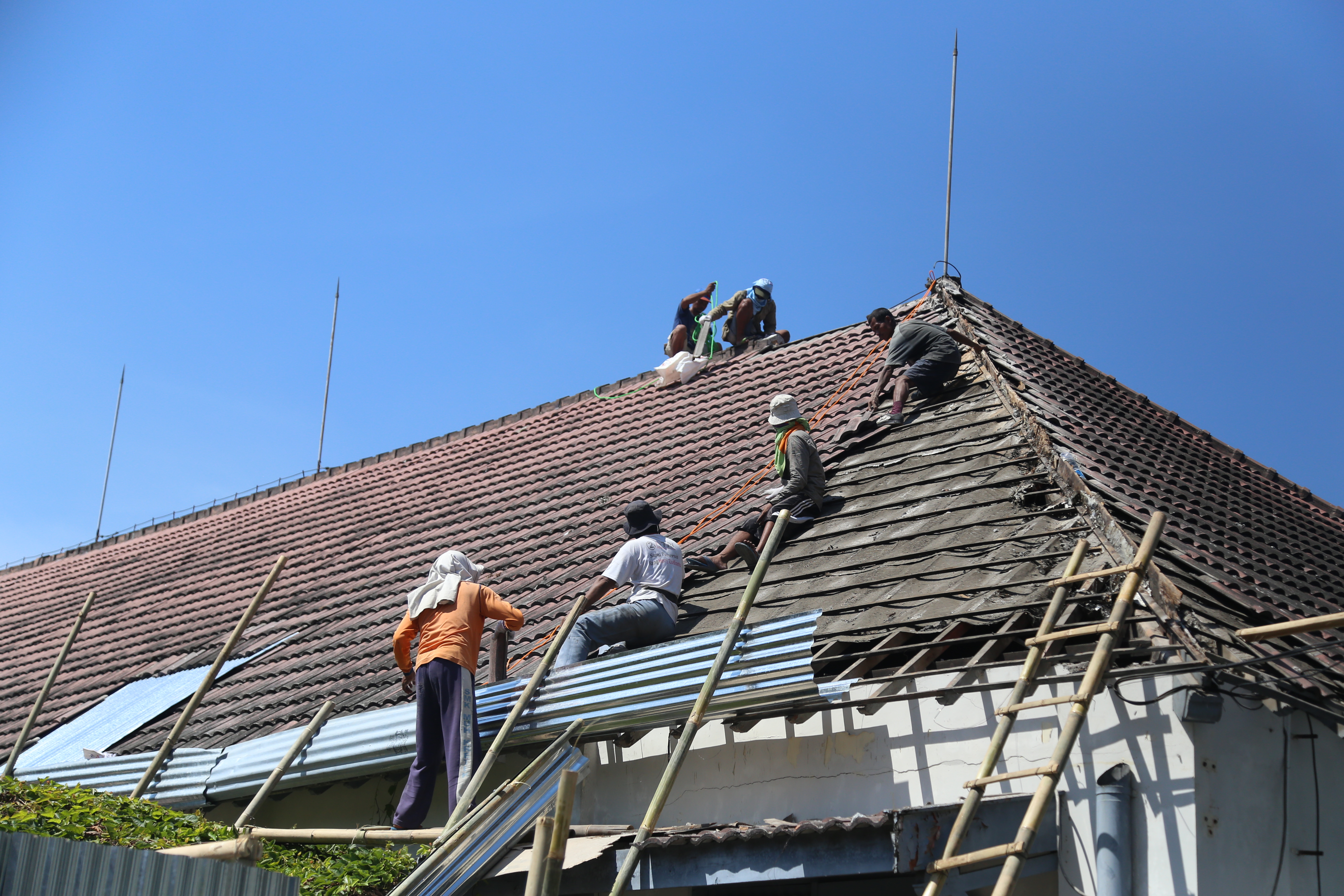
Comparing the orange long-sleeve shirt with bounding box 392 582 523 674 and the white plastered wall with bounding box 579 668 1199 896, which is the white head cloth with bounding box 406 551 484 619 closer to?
the orange long-sleeve shirt with bounding box 392 582 523 674

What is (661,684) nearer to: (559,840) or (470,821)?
(470,821)

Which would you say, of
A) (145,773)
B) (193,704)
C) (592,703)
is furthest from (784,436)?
(145,773)

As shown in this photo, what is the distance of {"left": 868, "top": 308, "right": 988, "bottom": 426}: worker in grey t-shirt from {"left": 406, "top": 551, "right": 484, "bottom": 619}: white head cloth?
3.16 metres

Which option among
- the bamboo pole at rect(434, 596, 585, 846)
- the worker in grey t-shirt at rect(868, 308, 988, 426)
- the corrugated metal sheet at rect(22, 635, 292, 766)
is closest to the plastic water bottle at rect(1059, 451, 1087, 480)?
the worker in grey t-shirt at rect(868, 308, 988, 426)

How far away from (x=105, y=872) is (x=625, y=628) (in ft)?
10.5

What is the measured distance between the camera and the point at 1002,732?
4961 mm

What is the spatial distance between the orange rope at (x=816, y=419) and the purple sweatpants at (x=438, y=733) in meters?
0.73

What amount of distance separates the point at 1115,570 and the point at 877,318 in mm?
4668

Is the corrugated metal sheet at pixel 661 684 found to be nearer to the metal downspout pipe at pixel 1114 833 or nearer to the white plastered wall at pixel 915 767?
the white plastered wall at pixel 915 767

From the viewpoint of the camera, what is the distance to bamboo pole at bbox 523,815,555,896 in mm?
4617

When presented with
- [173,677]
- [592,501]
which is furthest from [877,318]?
[173,677]

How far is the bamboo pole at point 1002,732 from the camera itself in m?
4.83

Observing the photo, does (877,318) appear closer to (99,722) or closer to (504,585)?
(504,585)

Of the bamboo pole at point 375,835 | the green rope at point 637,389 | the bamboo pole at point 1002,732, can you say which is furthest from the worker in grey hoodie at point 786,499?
the green rope at point 637,389
